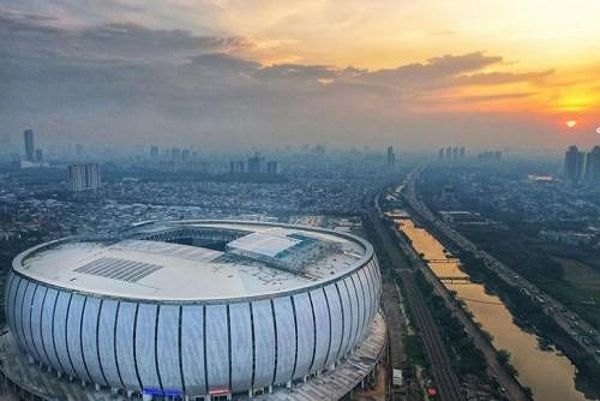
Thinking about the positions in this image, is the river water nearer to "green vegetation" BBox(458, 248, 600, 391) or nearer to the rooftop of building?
"green vegetation" BBox(458, 248, 600, 391)

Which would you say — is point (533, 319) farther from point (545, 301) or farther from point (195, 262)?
point (195, 262)

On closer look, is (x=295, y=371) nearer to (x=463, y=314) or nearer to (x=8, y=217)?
(x=463, y=314)

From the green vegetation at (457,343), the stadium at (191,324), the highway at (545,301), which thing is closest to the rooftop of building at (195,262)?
the stadium at (191,324)

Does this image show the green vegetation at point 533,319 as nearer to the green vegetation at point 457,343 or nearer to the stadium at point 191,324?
the green vegetation at point 457,343

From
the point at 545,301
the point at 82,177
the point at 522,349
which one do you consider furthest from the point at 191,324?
the point at 82,177

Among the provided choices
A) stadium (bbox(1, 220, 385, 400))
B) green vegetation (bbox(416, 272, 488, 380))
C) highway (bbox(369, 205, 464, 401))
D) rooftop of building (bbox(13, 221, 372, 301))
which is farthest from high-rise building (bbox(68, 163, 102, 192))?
green vegetation (bbox(416, 272, 488, 380))

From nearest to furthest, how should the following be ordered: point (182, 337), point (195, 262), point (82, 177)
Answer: point (182, 337), point (195, 262), point (82, 177)
